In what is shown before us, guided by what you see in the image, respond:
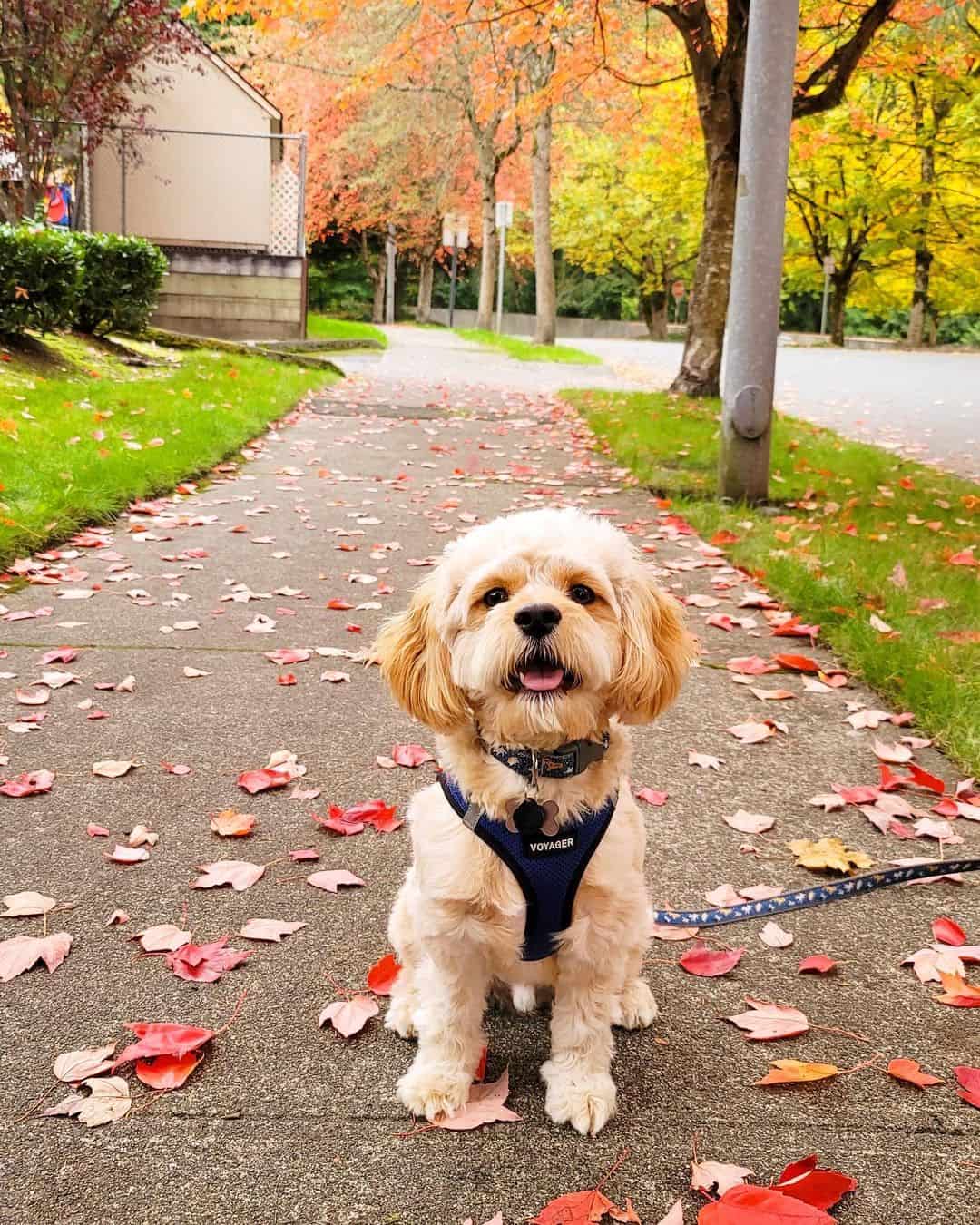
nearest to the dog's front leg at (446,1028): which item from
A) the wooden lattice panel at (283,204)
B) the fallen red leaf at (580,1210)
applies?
the fallen red leaf at (580,1210)

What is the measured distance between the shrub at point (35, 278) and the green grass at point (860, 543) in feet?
20.8

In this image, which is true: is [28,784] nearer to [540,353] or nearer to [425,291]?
[540,353]

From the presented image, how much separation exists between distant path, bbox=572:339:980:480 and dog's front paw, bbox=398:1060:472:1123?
960cm

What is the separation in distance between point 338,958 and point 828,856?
163 centimetres

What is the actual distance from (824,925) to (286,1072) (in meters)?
1.63

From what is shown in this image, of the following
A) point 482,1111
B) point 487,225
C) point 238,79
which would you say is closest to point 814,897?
point 482,1111

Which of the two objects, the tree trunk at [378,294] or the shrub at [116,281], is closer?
the shrub at [116,281]

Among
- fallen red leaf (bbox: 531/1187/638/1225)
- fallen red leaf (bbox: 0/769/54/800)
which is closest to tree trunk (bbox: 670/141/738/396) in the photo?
fallen red leaf (bbox: 0/769/54/800)

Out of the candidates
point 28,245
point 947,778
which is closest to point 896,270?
point 28,245

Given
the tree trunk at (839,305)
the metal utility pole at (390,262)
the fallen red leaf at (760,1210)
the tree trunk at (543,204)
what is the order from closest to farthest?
1. the fallen red leaf at (760,1210)
2. the tree trunk at (543,204)
3. the tree trunk at (839,305)
4. the metal utility pole at (390,262)

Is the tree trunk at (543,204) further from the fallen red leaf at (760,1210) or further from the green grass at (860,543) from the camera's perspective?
the fallen red leaf at (760,1210)

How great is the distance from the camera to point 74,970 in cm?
276

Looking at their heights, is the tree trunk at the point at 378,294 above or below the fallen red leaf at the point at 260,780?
above

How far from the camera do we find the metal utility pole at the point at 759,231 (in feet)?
23.1
